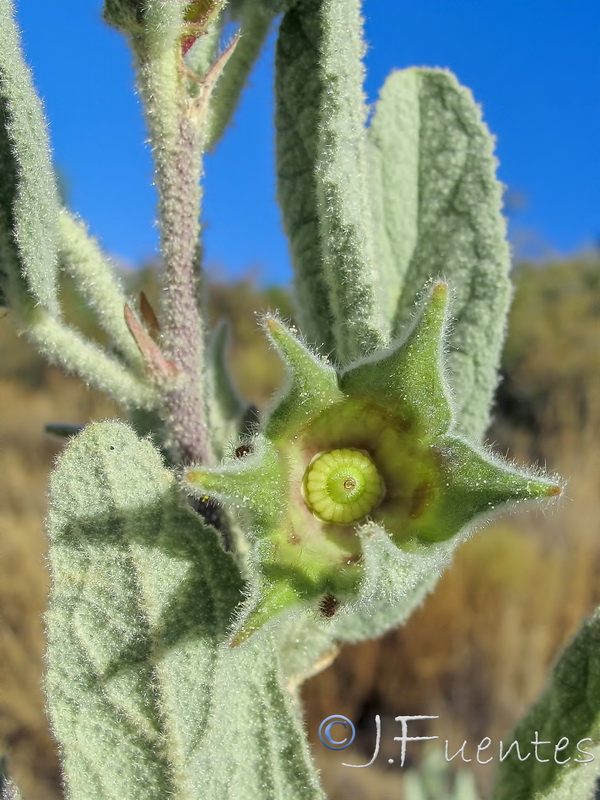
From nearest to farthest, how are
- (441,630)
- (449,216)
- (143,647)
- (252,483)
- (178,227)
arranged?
1. (252,483)
2. (143,647)
3. (178,227)
4. (449,216)
5. (441,630)

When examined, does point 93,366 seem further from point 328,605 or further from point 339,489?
point 328,605

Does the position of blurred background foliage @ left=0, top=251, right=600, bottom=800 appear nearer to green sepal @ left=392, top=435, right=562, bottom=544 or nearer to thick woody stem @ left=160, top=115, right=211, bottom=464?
thick woody stem @ left=160, top=115, right=211, bottom=464

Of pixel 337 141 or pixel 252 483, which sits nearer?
pixel 252 483

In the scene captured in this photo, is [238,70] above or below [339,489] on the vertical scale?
above

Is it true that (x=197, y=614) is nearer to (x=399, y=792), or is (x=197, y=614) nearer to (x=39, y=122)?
(x=39, y=122)

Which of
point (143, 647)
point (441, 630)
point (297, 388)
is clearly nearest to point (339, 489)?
point (297, 388)

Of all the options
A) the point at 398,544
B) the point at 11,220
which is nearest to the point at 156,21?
the point at 11,220
